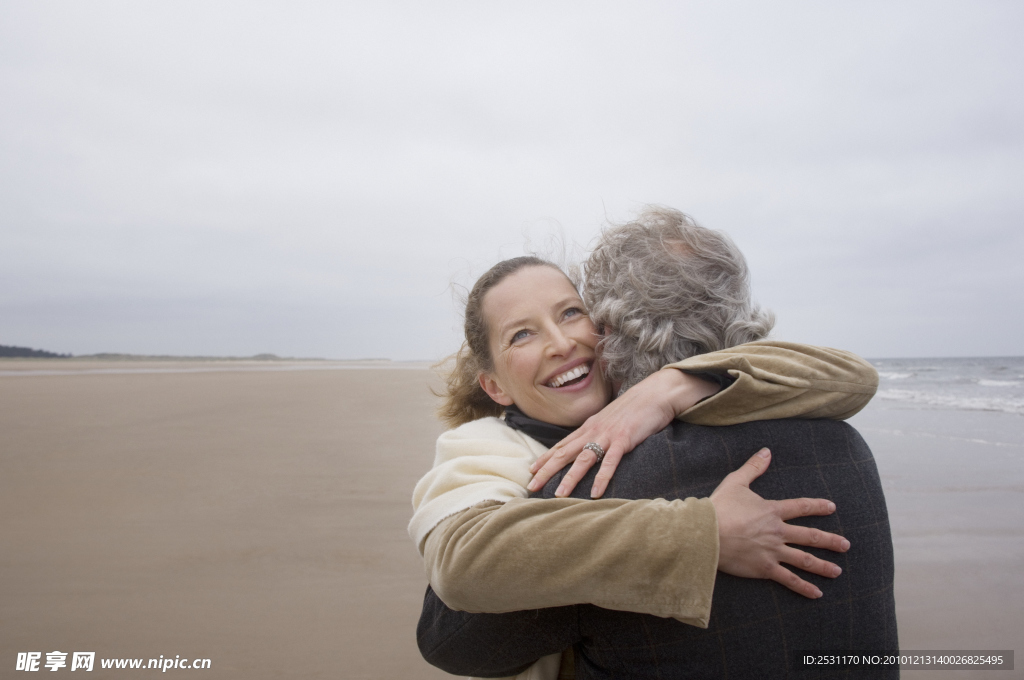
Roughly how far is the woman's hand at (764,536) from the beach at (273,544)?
2404mm

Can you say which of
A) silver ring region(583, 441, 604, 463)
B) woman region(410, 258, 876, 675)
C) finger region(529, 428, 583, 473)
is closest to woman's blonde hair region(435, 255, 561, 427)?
woman region(410, 258, 876, 675)

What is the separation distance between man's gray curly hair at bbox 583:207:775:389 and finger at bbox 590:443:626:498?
0.34m

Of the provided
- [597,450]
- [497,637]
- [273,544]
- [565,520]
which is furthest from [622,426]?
[273,544]

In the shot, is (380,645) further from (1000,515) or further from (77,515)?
(1000,515)

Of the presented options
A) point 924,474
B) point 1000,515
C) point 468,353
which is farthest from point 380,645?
point 924,474

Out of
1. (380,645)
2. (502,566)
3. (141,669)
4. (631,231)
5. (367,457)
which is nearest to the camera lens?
(502,566)

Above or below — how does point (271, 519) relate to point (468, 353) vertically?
below

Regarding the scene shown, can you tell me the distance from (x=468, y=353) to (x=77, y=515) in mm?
4806

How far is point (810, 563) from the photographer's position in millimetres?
1090

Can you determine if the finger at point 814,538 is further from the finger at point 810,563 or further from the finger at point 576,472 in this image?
the finger at point 576,472

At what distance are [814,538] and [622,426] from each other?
1.40ft

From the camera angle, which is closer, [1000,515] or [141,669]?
[141,669]

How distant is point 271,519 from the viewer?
4918 millimetres
